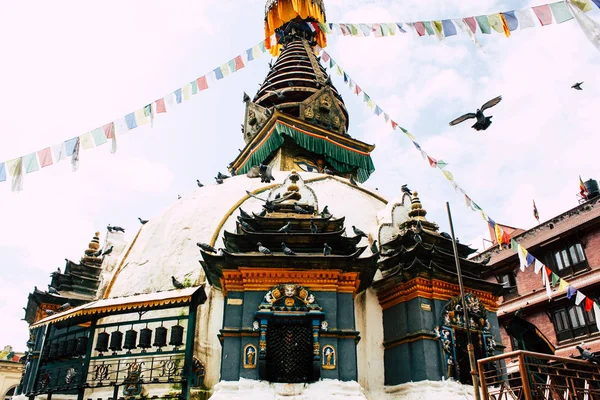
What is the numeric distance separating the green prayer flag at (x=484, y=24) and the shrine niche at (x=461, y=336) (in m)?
6.19

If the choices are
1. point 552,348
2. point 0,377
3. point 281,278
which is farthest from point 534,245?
point 0,377

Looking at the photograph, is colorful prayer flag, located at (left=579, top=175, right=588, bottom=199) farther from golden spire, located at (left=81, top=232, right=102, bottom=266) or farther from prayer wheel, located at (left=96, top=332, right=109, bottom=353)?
prayer wheel, located at (left=96, top=332, right=109, bottom=353)

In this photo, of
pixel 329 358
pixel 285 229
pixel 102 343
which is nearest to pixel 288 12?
pixel 285 229

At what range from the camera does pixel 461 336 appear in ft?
34.7

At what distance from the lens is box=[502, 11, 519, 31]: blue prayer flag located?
10.7 metres

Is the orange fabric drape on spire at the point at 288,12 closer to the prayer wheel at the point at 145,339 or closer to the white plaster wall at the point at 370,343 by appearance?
the white plaster wall at the point at 370,343

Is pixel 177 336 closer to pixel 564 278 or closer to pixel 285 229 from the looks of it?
pixel 285 229

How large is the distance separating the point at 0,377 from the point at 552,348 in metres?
33.4

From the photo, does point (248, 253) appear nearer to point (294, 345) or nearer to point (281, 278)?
point (281, 278)

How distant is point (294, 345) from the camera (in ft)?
30.7

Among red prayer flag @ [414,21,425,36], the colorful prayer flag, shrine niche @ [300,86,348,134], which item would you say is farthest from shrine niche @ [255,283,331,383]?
the colorful prayer flag

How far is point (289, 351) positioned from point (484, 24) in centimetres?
864

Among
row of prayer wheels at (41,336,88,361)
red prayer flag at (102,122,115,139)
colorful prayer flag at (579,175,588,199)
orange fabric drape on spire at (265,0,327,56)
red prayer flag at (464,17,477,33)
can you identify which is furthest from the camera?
orange fabric drape on spire at (265,0,327,56)

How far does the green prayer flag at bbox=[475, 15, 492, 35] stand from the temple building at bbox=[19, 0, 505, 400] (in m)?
4.41
